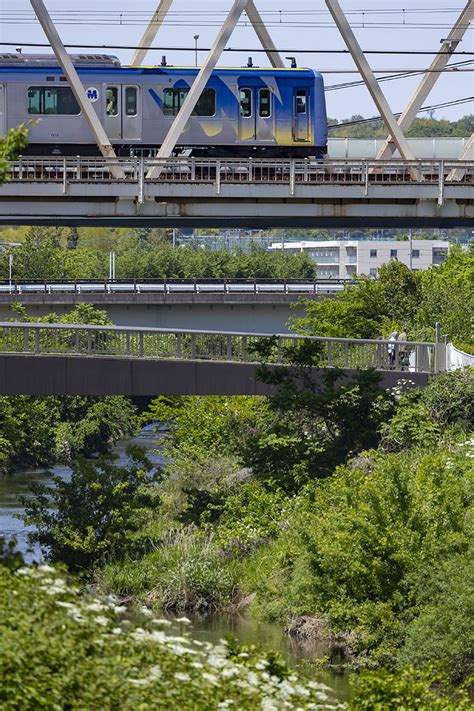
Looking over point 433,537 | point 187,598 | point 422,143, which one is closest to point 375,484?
point 433,537

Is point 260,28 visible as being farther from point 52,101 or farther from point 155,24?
point 52,101

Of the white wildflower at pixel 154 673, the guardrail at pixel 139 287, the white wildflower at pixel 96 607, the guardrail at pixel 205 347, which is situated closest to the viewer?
the white wildflower at pixel 154 673

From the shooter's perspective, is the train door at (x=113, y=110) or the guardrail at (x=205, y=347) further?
the train door at (x=113, y=110)

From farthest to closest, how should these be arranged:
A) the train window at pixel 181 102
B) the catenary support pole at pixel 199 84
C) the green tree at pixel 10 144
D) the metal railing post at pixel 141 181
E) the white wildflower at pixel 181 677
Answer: the train window at pixel 181 102 < the catenary support pole at pixel 199 84 < the metal railing post at pixel 141 181 < the green tree at pixel 10 144 < the white wildflower at pixel 181 677

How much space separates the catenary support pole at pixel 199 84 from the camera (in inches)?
1537

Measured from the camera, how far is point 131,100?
47.2 meters

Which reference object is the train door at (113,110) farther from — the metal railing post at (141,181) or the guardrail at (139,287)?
the guardrail at (139,287)

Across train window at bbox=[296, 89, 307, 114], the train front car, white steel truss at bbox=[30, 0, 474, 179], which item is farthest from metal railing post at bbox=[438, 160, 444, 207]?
train window at bbox=[296, 89, 307, 114]

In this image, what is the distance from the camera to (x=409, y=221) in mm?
41250

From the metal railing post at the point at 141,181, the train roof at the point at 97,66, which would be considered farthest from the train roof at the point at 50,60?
the metal railing post at the point at 141,181

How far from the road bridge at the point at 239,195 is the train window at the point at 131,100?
675cm

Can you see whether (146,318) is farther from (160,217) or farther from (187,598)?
(187,598)

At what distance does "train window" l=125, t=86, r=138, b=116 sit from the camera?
1857 inches

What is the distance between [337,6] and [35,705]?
1231 inches
